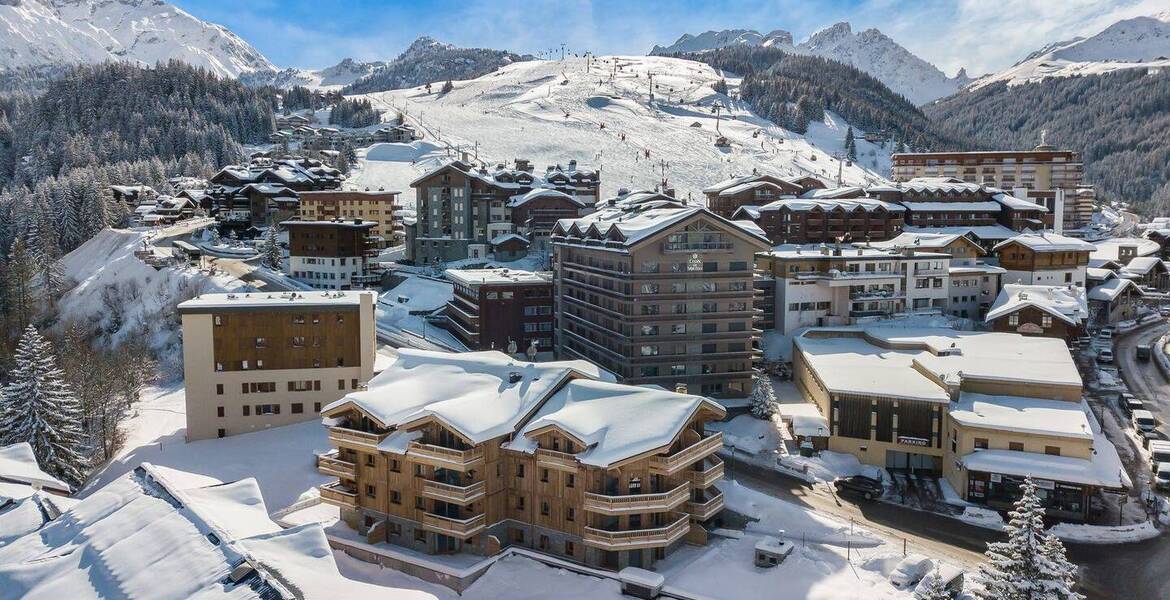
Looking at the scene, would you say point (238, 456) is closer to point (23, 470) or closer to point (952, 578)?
point (23, 470)

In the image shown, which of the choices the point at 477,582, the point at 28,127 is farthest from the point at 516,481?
the point at 28,127

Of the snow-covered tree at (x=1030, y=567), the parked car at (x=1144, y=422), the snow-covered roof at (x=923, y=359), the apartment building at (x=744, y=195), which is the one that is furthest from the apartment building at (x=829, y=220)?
the snow-covered tree at (x=1030, y=567)

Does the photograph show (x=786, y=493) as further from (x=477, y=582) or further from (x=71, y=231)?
(x=71, y=231)

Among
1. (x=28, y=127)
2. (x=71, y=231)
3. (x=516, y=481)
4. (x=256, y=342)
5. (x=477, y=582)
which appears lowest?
(x=477, y=582)

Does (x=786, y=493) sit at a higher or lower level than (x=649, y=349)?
lower

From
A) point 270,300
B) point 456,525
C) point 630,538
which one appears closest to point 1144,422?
point 630,538

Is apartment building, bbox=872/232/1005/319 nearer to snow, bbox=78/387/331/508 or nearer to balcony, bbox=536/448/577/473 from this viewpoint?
balcony, bbox=536/448/577/473

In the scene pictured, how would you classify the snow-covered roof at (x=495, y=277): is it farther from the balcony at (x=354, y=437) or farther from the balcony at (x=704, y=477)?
the balcony at (x=704, y=477)
